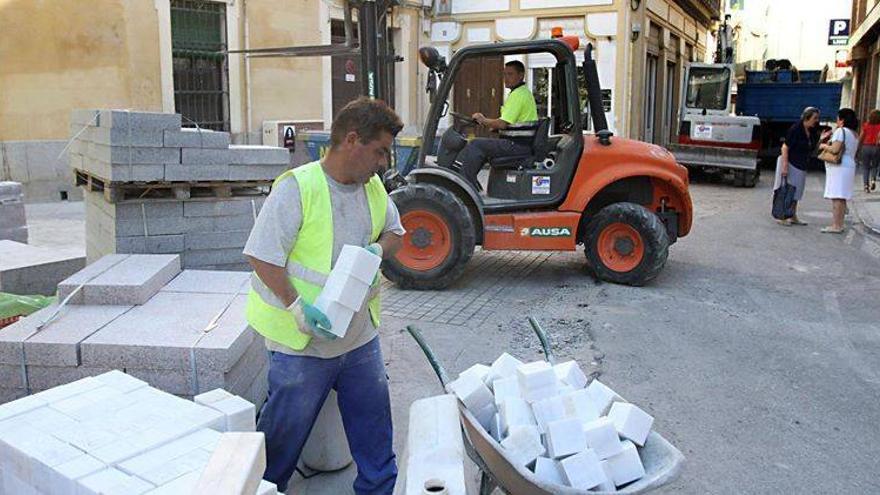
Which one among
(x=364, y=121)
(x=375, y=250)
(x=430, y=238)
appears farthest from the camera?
(x=430, y=238)

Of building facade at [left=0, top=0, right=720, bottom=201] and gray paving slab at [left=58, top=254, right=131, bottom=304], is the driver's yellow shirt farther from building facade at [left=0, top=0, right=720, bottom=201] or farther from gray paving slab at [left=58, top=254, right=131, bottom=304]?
gray paving slab at [left=58, top=254, right=131, bottom=304]

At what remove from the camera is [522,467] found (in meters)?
2.71

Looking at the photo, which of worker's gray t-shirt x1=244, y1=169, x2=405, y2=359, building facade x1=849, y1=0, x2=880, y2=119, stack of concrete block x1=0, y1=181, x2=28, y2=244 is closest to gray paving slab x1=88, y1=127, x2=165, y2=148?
worker's gray t-shirt x1=244, y1=169, x2=405, y2=359

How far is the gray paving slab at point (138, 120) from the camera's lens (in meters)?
5.12

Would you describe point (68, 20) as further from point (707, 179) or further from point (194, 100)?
point (707, 179)

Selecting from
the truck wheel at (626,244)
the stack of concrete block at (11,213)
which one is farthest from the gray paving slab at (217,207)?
the truck wheel at (626,244)

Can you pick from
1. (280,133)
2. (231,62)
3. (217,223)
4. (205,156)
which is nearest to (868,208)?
(280,133)

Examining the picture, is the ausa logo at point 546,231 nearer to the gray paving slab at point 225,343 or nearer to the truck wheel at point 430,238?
the truck wheel at point 430,238

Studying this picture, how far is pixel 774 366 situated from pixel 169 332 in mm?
4229

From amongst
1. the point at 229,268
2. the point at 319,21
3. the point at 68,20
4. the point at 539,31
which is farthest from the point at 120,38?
the point at 539,31

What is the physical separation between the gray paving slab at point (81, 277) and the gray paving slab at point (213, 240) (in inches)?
26.6

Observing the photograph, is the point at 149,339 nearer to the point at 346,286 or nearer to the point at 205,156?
the point at 346,286

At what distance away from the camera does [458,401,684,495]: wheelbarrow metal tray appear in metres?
2.67

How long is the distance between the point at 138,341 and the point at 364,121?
154cm
